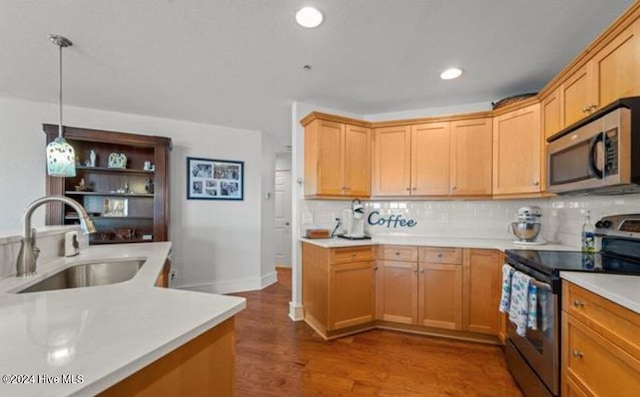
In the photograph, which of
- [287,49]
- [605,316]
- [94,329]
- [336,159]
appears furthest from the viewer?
[336,159]

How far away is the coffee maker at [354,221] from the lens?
3098 mm

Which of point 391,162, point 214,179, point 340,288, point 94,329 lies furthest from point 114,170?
point 94,329

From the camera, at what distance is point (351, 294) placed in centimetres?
271

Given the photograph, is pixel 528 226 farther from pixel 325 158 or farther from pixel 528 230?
pixel 325 158

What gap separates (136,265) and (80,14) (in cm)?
159

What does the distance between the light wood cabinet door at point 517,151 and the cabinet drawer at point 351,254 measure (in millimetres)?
1389

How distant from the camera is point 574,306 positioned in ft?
4.62

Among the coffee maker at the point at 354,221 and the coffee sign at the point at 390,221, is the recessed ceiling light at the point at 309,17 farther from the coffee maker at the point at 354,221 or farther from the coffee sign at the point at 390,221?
the coffee sign at the point at 390,221

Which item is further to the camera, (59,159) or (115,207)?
(115,207)

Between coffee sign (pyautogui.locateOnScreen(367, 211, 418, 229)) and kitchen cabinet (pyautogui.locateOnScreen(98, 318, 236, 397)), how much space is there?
8.75 ft

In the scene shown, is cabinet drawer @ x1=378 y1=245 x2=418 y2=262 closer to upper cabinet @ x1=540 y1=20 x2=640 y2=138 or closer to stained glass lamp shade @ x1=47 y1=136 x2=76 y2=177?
upper cabinet @ x1=540 y1=20 x2=640 y2=138

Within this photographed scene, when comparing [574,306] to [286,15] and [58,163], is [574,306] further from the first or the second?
[58,163]

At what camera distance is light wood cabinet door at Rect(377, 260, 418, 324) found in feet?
8.95

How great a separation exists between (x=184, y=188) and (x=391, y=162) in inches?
109
